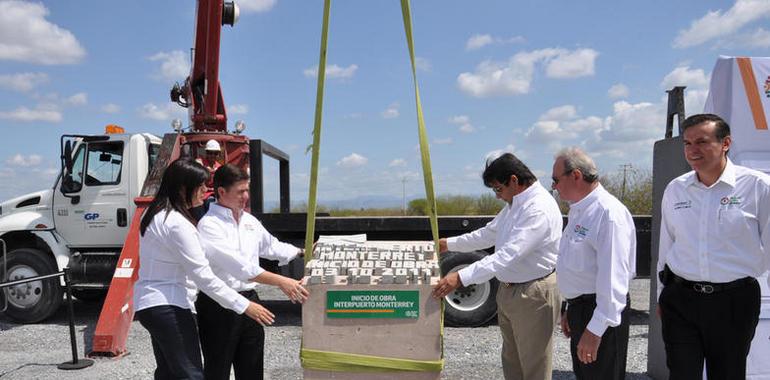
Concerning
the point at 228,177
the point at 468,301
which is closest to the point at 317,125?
the point at 228,177

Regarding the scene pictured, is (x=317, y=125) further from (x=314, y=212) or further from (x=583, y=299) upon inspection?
(x=583, y=299)

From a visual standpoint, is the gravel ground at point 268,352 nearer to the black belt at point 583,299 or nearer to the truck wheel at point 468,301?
the truck wheel at point 468,301

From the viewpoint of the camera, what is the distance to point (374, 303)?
2.49 metres

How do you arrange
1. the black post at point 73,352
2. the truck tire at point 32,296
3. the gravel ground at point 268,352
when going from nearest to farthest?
the gravel ground at point 268,352 → the black post at point 73,352 → the truck tire at point 32,296

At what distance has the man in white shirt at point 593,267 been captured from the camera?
2.50 m

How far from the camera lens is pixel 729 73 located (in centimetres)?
384

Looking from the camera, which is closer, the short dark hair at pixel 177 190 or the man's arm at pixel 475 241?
the short dark hair at pixel 177 190

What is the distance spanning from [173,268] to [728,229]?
8.74 feet

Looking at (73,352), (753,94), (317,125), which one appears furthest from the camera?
(73,352)

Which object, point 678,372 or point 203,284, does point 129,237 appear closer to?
point 203,284

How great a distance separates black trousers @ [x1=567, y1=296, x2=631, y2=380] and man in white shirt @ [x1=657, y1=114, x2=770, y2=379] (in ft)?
1.00

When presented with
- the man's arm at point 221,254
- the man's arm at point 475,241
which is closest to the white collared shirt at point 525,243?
the man's arm at point 475,241

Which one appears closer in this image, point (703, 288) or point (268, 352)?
point (703, 288)

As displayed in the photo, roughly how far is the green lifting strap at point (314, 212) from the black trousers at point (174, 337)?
0.57 meters
